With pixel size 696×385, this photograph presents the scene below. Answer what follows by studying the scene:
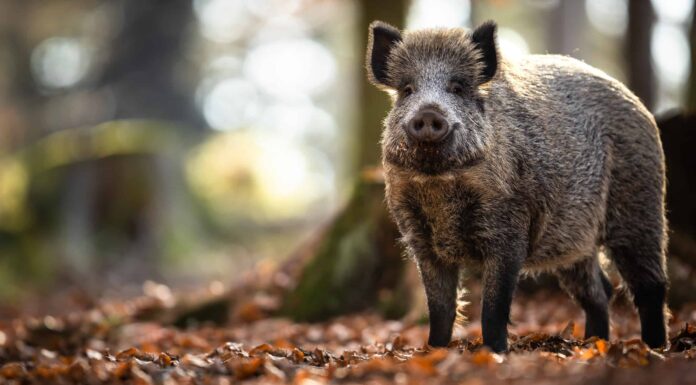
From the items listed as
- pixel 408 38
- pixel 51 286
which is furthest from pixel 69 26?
pixel 408 38

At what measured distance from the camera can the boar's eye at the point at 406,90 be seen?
17.3ft

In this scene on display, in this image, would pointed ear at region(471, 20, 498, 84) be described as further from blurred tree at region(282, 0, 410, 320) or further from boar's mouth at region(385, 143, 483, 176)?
blurred tree at region(282, 0, 410, 320)

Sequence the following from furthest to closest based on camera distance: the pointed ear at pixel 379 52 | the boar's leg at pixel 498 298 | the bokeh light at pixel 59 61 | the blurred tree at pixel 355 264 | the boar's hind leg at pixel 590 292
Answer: the bokeh light at pixel 59 61
the blurred tree at pixel 355 264
the boar's hind leg at pixel 590 292
the pointed ear at pixel 379 52
the boar's leg at pixel 498 298

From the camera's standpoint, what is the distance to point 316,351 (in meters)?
5.17

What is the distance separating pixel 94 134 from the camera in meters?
16.3

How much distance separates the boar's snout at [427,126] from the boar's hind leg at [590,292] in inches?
90.4

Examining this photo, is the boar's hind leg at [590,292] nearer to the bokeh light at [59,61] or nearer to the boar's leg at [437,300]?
the boar's leg at [437,300]

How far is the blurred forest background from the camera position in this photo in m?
12.4

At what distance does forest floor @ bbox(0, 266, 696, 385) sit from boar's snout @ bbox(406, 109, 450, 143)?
122cm

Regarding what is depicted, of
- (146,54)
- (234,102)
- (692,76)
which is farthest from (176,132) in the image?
(234,102)

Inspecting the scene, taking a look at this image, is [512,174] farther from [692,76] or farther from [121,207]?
[121,207]

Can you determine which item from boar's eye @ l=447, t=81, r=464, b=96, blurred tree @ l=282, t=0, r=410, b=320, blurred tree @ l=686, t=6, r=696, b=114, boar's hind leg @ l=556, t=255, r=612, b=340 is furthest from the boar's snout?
blurred tree @ l=686, t=6, r=696, b=114

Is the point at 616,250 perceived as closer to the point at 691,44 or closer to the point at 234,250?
the point at 691,44

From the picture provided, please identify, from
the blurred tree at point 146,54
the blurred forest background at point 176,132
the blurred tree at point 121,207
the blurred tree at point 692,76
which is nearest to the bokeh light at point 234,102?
the blurred forest background at point 176,132
